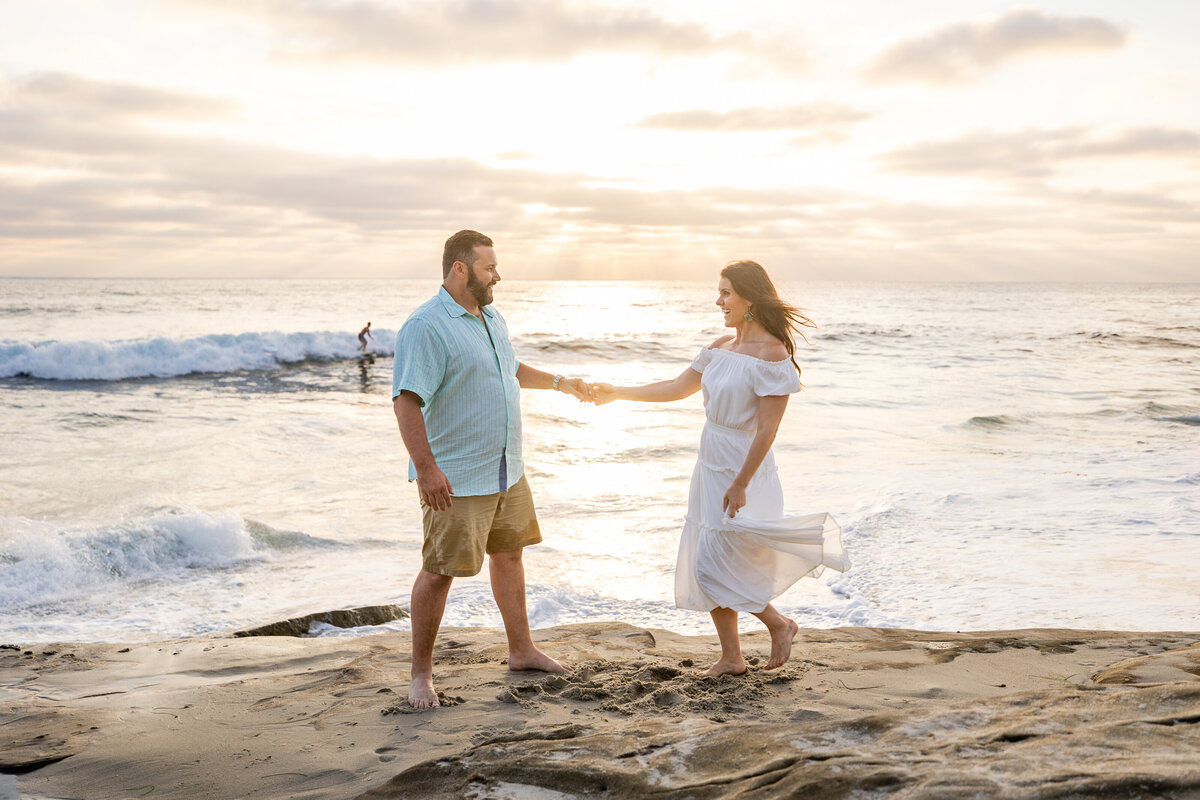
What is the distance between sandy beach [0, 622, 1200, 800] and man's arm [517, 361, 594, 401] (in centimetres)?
155

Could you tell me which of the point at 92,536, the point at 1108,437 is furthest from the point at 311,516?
the point at 1108,437

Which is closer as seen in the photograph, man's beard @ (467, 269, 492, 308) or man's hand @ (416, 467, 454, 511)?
man's hand @ (416, 467, 454, 511)

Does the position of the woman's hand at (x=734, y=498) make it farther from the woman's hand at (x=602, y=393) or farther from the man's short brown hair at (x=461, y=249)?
the man's short brown hair at (x=461, y=249)

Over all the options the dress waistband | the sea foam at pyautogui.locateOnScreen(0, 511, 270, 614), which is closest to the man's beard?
the dress waistband

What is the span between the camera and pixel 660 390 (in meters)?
4.88

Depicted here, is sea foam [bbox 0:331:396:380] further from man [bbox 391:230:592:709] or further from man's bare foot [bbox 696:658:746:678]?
man's bare foot [bbox 696:658:746:678]

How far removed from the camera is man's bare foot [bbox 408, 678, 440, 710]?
3.83 meters

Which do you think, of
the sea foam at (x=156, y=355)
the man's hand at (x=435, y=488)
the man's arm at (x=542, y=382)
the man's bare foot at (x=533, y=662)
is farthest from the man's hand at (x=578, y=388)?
the sea foam at (x=156, y=355)

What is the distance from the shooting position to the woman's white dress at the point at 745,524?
13.5 ft

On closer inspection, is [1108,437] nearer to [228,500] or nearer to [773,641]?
[773,641]

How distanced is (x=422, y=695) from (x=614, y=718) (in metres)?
0.94

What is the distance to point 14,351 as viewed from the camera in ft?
77.6

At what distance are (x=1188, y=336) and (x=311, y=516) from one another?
131ft

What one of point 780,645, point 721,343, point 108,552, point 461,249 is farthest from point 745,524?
point 108,552
